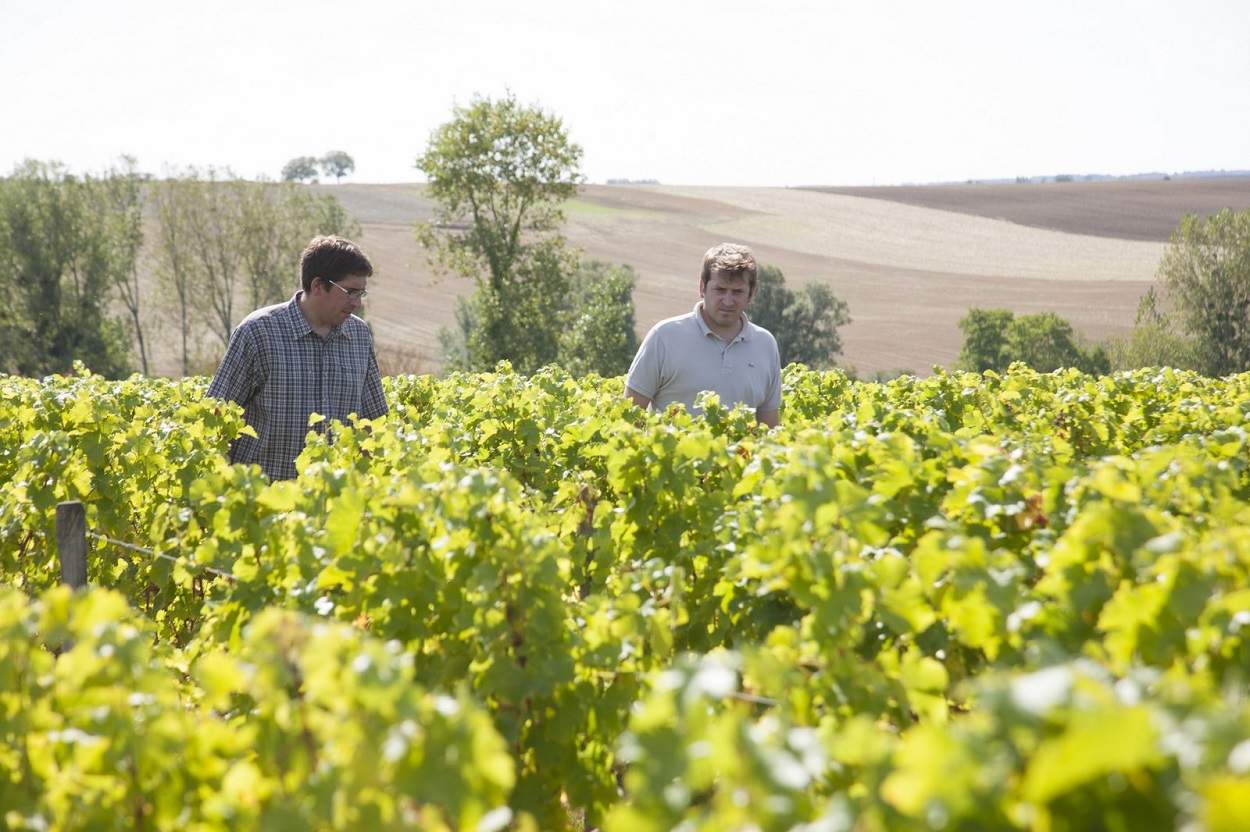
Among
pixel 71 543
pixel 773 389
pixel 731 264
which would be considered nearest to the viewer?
pixel 71 543

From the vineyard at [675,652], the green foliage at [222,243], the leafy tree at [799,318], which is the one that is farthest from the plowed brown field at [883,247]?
the vineyard at [675,652]

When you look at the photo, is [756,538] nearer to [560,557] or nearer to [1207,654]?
[560,557]

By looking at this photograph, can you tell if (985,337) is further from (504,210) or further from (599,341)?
(504,210)

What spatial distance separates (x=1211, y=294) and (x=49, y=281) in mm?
42206

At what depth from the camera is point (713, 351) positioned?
17.1ft

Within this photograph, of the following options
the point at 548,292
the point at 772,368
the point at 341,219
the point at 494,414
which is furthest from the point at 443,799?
the point at 341,219

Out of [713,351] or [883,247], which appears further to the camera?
[883,247]

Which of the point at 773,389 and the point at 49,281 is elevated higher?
the point at 773,389

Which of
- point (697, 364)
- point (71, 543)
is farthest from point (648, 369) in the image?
point (71, 543)

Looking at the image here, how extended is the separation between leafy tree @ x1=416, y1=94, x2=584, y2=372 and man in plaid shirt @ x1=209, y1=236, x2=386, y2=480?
23954 mm

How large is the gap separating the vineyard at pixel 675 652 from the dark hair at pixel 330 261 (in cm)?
78

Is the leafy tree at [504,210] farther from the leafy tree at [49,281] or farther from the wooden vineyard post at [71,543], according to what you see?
the wooden vineyard post at [71,543]

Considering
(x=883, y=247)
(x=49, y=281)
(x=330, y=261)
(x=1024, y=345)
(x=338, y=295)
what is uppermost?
(x=883, y=247)

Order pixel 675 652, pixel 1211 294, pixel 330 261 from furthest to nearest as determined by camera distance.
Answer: pixel 1211 294, pixel 330 261, pixel 675 652
